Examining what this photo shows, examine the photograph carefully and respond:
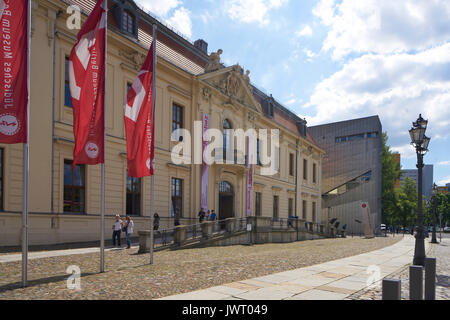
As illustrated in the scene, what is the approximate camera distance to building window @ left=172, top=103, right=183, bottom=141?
938 inches

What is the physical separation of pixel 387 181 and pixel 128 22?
5225 cm

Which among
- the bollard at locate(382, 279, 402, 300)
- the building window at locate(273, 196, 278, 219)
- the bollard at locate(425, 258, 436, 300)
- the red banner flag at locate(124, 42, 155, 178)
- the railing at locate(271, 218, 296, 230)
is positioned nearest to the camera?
the bollard at locate(382, 279, 402, 300)

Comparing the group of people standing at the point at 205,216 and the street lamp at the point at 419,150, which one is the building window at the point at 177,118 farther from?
the street lamp at the point at 419,150

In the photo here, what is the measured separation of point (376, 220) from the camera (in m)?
53.0

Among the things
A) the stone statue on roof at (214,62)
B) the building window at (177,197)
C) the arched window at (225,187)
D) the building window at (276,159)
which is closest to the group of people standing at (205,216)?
the building window at (177,197)

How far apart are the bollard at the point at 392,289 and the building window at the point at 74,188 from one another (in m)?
15.6

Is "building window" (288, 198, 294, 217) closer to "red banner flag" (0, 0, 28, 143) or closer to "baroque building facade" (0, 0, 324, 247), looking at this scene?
"baroque building facade" (0, 0, 324, 247)

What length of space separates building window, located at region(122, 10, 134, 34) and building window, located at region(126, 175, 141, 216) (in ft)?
27.0

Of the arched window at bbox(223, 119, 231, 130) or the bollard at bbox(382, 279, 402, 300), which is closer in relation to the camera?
the bollard at bbox(382, 279, 402, 300)

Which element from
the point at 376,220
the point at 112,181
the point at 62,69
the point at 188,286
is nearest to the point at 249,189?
the point at 112,181

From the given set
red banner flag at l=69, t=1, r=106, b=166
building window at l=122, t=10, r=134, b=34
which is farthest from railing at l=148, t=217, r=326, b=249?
building window at l=122, t=10, r=134, b=34

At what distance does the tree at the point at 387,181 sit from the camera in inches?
2343
